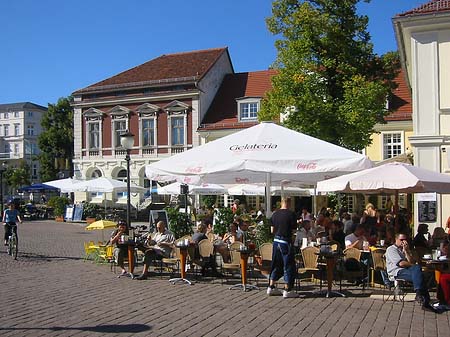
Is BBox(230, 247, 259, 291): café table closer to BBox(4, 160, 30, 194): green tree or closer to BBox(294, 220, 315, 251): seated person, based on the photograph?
BBox(294, 220, 315, 251): seated person

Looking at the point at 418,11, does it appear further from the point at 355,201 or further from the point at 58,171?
the point at 58,171

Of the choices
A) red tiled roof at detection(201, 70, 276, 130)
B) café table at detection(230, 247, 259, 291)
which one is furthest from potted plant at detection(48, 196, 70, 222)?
café table at detection(230, 247, 259, 291)

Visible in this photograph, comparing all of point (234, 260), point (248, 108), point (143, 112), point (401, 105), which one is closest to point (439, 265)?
→ point (234, 260)

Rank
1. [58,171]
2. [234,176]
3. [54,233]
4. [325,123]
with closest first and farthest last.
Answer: [234,176] < [325,123] < [54,233] < [58,171]

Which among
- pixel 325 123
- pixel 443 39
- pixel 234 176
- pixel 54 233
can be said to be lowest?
pixel 54 233

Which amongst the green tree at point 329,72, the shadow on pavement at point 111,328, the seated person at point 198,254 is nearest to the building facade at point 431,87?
the green tree at point 329,72

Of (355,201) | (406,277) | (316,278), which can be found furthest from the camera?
(355,201)

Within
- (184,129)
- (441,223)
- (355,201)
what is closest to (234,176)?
(441,223)

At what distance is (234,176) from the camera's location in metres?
13.8

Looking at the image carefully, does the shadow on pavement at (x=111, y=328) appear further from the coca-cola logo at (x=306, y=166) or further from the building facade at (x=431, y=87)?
the building facade at (x=431, y=87)

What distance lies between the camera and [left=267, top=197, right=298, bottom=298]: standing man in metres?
9.76

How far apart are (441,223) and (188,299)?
10321mm

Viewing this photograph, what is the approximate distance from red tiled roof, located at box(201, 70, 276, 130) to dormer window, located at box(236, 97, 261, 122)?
0.44m

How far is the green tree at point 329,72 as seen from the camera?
70.2ft
